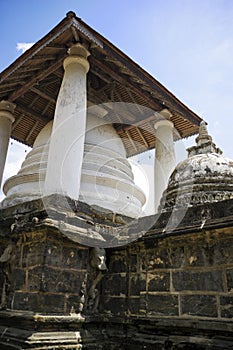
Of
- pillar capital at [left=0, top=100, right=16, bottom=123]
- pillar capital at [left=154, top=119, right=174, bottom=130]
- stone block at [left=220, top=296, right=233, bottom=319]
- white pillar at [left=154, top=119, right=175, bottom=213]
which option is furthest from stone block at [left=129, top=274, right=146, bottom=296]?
pillar capital at [left=0, top=100, right=16, bottom=123]

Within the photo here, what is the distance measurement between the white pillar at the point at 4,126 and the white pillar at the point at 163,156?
4.09 metres

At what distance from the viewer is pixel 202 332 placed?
123 inches

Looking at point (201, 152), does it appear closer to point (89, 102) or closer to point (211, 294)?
point (211, 294)

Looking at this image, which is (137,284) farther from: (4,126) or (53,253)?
(4,126)

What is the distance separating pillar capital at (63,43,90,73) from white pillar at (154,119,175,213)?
9.91 ft

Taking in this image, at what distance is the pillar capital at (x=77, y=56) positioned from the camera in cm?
668

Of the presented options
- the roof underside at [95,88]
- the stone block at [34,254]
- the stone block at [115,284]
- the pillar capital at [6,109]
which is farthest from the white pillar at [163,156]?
the stone block at [34,254]

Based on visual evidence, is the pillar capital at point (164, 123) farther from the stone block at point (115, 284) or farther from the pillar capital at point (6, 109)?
the stone block at point (115, 284)

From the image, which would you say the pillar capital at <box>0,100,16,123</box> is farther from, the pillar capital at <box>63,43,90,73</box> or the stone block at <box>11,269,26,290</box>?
the stone block at <box>11,269,26,290</box>

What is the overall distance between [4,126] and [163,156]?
4374 millimetres

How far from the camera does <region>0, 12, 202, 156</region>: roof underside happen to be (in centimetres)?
671

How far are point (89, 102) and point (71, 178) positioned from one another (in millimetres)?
3278

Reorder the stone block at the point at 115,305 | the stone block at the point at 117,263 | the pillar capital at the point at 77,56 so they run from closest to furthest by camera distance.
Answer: the stone block at the point at 115,305, the stone block at the point at 117,263, the pillar capital at the point at 77,56

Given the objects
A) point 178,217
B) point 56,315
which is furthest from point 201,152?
point 56,315
